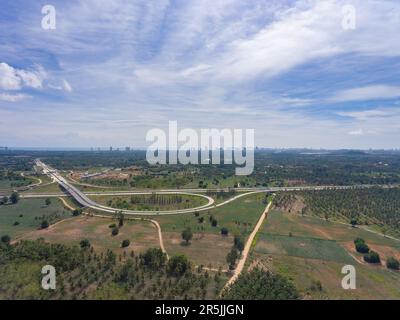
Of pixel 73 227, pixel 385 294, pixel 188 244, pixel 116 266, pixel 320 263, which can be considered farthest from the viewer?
pixel 73 227

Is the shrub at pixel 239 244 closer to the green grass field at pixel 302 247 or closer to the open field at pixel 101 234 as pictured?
the green grass field at pixel 302 247

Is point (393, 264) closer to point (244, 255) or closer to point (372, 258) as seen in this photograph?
point (372, 258)

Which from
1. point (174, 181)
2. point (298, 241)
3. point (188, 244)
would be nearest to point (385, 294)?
point (298, 241)

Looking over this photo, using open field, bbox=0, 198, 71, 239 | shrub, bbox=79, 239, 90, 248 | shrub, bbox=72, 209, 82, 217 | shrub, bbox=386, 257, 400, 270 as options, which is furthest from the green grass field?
open field, bbox=0, 198, 71, 239

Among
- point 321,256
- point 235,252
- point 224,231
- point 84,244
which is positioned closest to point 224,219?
point 224,231
